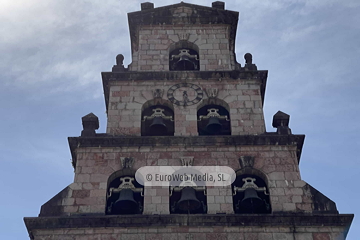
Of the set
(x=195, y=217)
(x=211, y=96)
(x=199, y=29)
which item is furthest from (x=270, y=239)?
(x=199, y=29)

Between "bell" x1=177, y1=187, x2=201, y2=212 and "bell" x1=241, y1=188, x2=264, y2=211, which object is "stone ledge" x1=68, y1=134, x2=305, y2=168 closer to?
"bell" x1=241, y1=188, x2=264, y2=211

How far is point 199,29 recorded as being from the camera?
34.8m

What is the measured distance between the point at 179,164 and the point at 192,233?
11.8ft

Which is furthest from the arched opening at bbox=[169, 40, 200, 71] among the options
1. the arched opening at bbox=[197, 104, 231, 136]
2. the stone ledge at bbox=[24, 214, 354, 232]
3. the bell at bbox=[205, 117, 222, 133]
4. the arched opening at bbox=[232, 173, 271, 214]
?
the stone ledge at bbox=[24, 214, 354, 232]

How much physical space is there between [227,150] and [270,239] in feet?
15.6

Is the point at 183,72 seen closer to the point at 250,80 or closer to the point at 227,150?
the point at 250,80

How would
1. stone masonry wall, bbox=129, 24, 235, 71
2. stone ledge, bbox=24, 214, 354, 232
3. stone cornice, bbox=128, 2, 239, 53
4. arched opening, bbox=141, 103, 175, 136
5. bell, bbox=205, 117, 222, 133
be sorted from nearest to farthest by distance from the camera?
stone ledge, bbox=24, 214, 354, 232 → bell, bbox=205, 117, 222, 133 → arched opening, bbox=141, 103, 175, 136 → stone masonry wall, bbox=129, 24, 235, 71 → stone cornice, bbox=128, 2, 239, 53

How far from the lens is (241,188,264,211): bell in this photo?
25.7 metres

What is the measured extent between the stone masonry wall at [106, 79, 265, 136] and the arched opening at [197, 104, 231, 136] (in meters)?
0.33

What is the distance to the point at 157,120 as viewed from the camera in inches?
1150

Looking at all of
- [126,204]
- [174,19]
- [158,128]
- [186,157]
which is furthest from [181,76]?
[126,204]

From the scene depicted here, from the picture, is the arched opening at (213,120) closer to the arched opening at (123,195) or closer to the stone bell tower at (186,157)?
the stone bell tower at (186,157)

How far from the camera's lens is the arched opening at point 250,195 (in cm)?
2577

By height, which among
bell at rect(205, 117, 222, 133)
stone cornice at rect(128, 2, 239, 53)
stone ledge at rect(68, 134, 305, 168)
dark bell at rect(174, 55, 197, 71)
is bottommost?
stone ledge at rect(68, 134, 305, 168)
